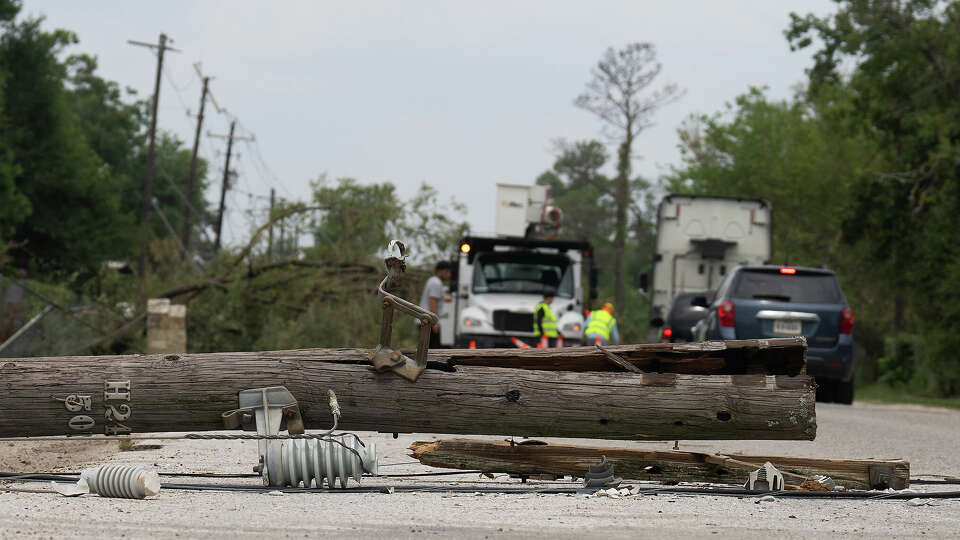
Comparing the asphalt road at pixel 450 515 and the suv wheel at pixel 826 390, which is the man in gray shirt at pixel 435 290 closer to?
the suv wheel at pixel 826 390

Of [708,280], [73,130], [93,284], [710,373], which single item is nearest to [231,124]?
[73,130]

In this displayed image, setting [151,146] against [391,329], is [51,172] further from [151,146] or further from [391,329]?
[391,329]

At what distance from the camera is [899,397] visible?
2953cm

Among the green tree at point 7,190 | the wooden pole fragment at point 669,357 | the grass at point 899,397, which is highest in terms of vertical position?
the green tree at point 7,190

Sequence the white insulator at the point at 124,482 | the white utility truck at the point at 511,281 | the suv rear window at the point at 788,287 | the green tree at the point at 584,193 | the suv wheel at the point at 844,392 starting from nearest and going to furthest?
the white insulator at the point at 124,482 < the suv rear window at the point at 788,287 < the suv wheel at the point at 844,392 < the white utility truck at the point at 511,281 < the green tree at the point at 584,193

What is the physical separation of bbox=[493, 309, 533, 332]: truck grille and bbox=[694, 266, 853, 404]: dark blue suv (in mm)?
Answer: 3651

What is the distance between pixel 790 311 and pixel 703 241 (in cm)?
718

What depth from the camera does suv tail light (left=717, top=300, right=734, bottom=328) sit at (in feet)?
56.5

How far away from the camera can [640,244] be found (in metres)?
106

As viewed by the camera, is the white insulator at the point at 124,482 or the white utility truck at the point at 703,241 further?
the white utility truck at the point at 703,241

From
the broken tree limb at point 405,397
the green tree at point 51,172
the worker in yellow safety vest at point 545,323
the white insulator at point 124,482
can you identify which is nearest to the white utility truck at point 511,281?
the worker in yellow safety vest at point 545,323

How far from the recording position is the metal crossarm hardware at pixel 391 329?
328 inches

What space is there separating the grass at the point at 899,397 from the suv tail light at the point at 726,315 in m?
8.79

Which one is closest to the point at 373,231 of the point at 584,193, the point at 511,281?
the point at 511,281
